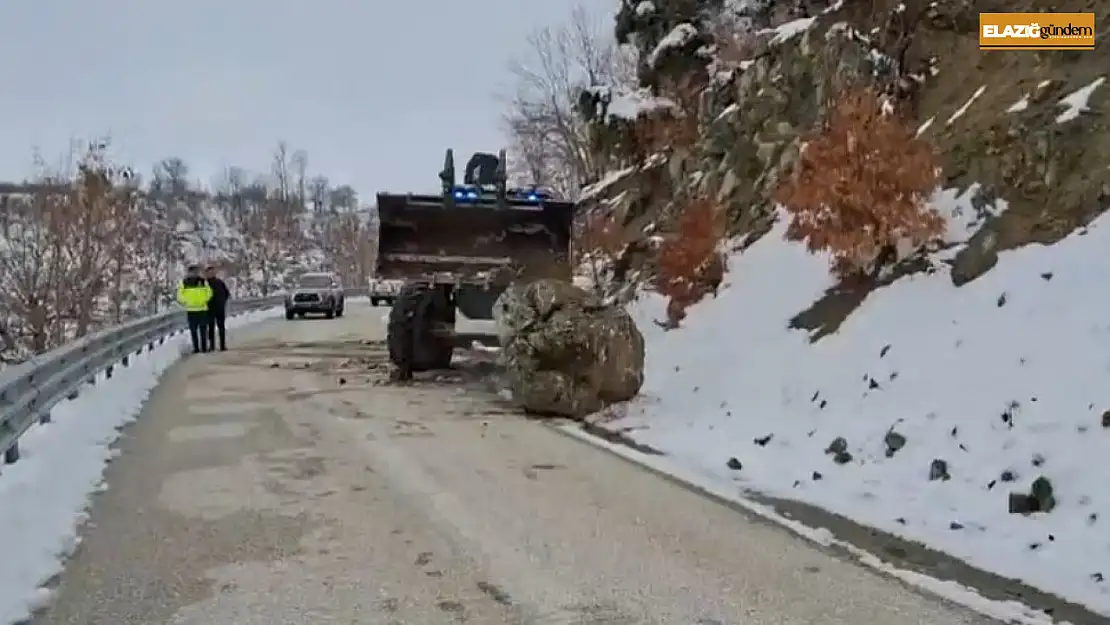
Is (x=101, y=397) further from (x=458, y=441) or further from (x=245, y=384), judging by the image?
(x=458, y=441)

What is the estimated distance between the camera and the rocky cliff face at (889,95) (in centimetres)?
1137

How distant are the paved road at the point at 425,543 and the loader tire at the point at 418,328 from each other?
5045 millimetres

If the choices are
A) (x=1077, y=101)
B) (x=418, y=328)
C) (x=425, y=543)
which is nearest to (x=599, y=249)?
(x=418, y=328)

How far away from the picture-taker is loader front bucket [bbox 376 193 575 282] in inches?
628

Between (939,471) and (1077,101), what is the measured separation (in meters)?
6.95

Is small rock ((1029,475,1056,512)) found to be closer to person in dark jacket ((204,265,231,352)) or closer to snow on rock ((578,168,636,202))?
person in dark jacket ((204,265,231,352))

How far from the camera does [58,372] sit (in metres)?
11.0

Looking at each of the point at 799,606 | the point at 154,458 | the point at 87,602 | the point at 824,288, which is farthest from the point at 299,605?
the point at 824,288

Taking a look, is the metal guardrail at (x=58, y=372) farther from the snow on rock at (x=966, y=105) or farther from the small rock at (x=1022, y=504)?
the snow on rock at (x=966, y=105)

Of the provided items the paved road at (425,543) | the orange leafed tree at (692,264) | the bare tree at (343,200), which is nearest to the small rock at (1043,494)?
the paved road at (425,543)

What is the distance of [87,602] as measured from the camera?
5055 millimetres

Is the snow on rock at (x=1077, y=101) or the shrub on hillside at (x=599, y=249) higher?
the snow on rock at (x=1077, y=101)

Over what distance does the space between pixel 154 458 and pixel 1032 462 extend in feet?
22.9

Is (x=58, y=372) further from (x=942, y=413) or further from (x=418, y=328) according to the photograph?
(x=942, y=413)
